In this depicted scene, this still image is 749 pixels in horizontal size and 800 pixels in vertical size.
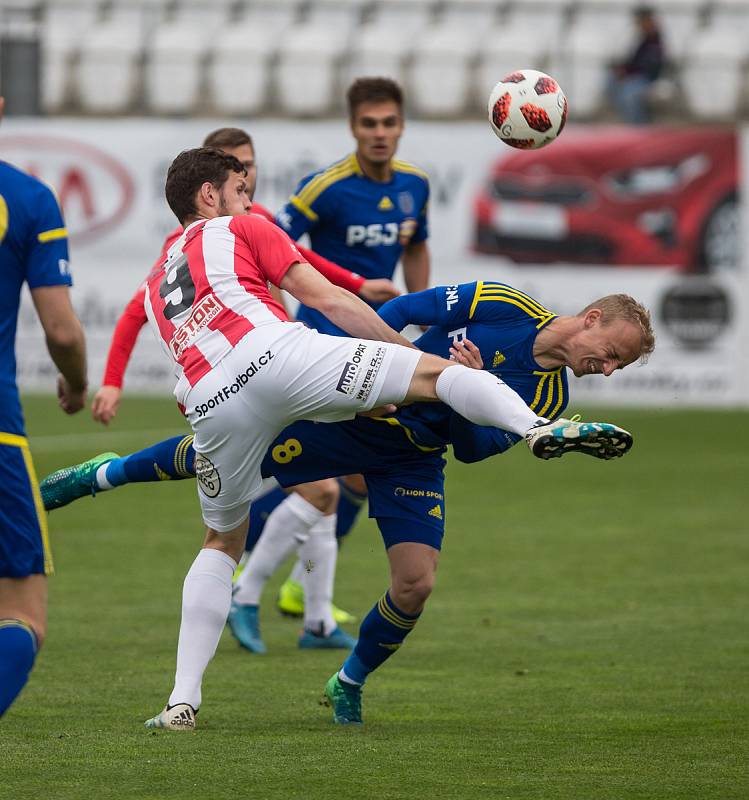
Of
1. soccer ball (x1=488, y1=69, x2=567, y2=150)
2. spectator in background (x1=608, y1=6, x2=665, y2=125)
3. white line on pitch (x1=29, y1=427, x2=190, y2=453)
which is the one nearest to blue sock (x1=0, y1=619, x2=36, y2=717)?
soccer ball (x1=488, y1=69, x2=567, y2=150)

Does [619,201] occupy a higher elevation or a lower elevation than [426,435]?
lower

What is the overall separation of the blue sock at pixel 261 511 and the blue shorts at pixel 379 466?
246 centimetres

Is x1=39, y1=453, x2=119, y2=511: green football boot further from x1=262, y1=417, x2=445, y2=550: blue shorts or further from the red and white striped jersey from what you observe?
the red and white striped jersey

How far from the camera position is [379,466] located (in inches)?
231

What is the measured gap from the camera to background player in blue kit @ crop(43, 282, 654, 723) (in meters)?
5.46

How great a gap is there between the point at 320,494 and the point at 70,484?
5.88 ft

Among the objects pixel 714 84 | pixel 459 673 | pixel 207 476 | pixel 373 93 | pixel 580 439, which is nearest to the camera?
pixel 580 439

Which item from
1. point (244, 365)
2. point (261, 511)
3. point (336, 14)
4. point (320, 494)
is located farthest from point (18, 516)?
point (336, 14)

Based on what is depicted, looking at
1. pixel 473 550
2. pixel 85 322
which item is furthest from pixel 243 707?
pixel 85 322

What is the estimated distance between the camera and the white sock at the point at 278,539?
299 inches

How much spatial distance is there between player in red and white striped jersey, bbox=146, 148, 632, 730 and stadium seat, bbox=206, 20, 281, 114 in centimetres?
1823

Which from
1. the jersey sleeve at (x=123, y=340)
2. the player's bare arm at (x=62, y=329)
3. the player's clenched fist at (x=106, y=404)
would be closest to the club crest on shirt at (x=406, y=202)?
the jersey sleeve at (x=123, y=340)

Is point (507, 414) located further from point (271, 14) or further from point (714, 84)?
point (271, 14)

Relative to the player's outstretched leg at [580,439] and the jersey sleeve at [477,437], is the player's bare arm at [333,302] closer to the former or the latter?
Answer: the jersey sleeve at [477,437]
